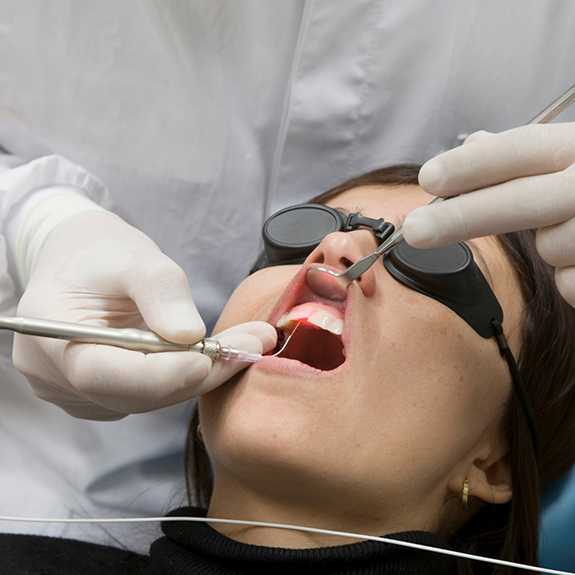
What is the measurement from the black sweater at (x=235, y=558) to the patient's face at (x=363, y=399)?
70mm

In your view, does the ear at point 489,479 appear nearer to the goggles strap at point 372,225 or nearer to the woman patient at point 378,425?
the woman patient at point 378,425

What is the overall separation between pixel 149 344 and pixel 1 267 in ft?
2.44

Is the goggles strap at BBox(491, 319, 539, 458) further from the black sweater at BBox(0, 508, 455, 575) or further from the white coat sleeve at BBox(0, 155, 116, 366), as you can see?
the white coat sleeve at BBox(0, 155, 116, 366)

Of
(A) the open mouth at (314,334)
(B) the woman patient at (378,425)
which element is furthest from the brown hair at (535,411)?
(A) the open mouth at (314,334)

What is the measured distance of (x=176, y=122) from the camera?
5.26 ft

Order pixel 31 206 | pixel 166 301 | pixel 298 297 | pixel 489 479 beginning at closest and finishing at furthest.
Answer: pixel 166 301 < pixel 298 297 < pixel 489 479 < pixel 31 206

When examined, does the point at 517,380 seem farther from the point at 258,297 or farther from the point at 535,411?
the point at 258,297

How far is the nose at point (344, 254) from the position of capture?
1045 mm

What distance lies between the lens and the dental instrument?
914mm

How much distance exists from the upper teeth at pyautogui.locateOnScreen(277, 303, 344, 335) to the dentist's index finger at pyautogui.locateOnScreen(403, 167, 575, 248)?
25 cm

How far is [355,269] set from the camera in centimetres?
101

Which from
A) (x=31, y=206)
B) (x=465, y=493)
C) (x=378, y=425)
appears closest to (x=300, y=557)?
(x=378, y=425)

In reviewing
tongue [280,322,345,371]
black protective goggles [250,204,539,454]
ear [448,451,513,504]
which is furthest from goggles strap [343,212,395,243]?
ear [448,451,513,504]

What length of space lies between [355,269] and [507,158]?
312mm
